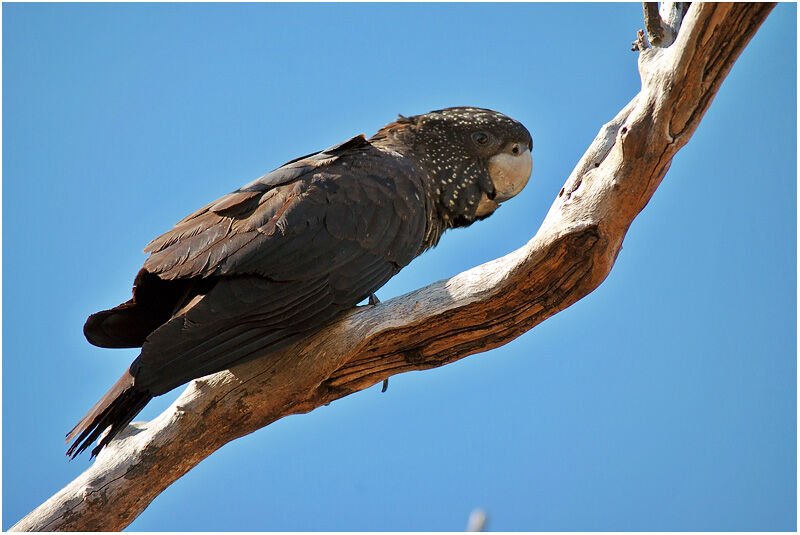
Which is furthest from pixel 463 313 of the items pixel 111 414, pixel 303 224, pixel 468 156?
pixel 111 414

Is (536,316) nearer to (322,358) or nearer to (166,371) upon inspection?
(322,358)

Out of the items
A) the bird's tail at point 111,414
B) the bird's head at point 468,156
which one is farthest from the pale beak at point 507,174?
the bird's tail at point 111,414

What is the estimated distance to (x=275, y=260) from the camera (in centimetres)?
390

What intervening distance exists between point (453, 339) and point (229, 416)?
1.24 meters

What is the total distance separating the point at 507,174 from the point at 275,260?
1791 mm

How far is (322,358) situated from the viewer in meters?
3.99

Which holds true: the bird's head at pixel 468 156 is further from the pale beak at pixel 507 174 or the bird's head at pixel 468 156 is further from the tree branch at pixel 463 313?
the tree branch at pixel 463 313

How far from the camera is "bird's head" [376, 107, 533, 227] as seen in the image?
16.1ft

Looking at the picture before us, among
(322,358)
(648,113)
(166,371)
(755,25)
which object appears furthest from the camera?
(322,358)

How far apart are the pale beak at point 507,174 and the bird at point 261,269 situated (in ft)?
1.80

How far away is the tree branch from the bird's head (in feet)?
3.08

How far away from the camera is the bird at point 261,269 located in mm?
3787

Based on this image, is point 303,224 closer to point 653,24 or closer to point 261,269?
point 261,269

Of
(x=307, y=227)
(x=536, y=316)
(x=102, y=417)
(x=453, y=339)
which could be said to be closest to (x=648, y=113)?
(x=536, y=316)
